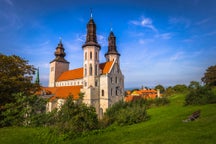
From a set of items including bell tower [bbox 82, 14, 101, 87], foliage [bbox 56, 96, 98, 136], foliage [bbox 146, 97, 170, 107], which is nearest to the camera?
foliage [bbox 56, 96, 98, 136]

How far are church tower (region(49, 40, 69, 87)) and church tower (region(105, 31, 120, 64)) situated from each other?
16.4 metres

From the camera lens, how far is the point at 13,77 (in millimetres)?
14992

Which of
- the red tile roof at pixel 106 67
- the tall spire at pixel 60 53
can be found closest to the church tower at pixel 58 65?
the tall spire at pixel 60 53

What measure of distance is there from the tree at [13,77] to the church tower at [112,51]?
26.4 meters

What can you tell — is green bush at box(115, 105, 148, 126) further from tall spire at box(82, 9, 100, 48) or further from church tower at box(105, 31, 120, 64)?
church tower at box(105, 31, 120, 64)

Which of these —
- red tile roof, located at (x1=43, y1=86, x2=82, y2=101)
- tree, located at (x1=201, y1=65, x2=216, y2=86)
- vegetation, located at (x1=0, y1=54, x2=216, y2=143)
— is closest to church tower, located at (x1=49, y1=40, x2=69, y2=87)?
red tile roof, located at (x1=43, y1=86, x2=82, y2=101)

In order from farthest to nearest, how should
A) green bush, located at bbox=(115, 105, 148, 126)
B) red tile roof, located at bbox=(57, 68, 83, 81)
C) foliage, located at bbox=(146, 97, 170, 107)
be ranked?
red tile roof, located at bbox=(57, 68, 83, 81), foliage, located at bbox=(146, 97, 170, 107), green bush, located at bbox=(115, 105, 148, 126)

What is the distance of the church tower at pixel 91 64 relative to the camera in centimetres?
3297

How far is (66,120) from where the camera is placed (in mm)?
10750

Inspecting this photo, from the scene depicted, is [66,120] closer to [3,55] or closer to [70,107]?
[70,107]

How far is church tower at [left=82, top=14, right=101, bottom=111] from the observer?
33.0 m

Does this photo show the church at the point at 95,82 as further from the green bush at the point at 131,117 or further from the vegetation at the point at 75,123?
the green bush at the point at 131,117

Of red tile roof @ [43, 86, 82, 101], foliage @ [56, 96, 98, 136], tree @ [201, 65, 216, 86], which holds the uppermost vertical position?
tree @ [201, 65, 216, 86]

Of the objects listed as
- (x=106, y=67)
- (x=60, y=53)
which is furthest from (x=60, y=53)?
(x=106, y=67)
